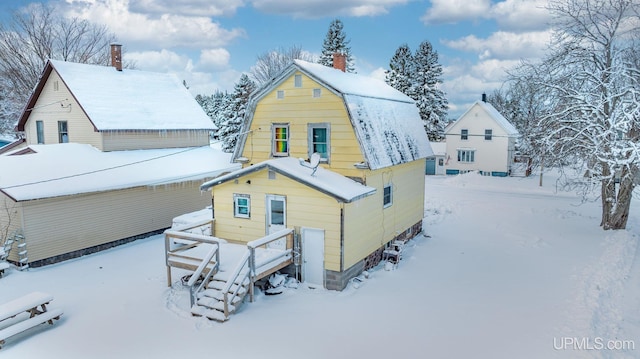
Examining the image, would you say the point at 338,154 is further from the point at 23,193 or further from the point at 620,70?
the point at 620,70

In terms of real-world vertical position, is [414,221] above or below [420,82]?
below

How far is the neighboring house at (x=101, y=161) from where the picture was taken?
16.2 meters

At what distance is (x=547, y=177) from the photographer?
38906 millimetres

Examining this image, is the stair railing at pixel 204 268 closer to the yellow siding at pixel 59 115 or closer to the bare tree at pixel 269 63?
the yellow siding at pixel 59 115

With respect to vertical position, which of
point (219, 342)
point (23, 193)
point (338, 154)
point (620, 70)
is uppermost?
point (620, 70)

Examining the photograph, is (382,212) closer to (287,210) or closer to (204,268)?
(287,210)

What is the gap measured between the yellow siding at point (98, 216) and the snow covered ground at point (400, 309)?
88 cm

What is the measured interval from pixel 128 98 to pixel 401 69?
3285 cm

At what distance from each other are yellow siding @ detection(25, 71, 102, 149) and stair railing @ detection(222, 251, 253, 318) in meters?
13.1

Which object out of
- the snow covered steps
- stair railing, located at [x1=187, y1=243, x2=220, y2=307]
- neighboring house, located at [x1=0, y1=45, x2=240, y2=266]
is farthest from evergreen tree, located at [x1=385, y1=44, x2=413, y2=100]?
the snow covered steps

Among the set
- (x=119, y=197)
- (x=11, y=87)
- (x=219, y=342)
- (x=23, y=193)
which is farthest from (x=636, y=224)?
(x=11, y=87)

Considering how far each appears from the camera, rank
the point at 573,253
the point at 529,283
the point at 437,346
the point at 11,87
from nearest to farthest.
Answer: the point at 437,346, the point at 529,283, the point at 573,253, the point at 11,87

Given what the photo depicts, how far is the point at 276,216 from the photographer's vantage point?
14.0 m

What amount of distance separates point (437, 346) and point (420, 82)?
1674 inches
